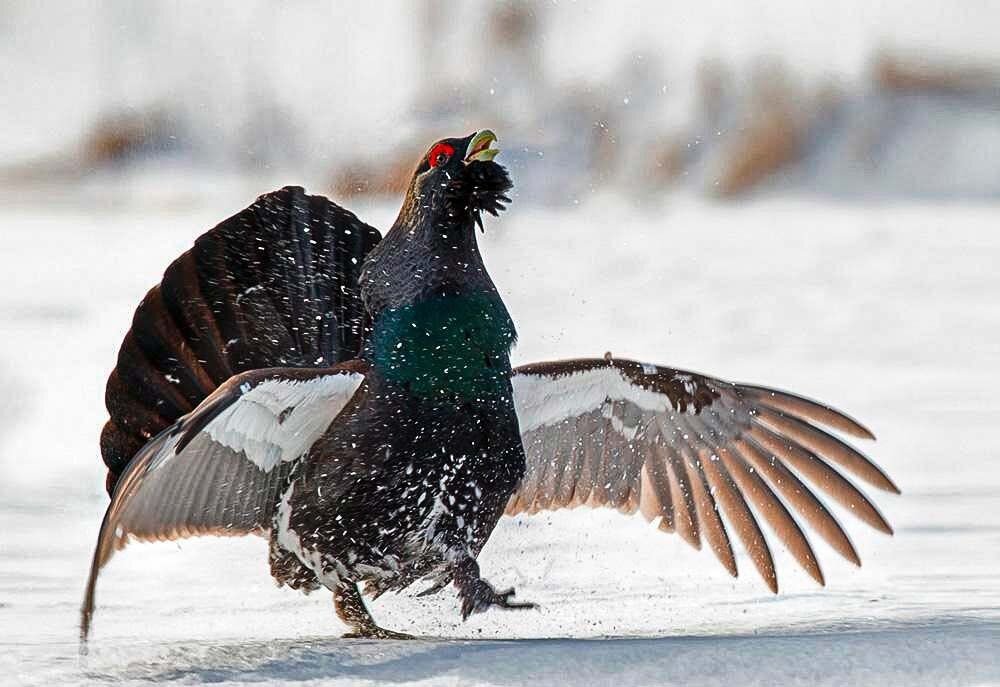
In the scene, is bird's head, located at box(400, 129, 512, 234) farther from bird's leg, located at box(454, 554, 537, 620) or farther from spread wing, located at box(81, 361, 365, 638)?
bird's leg, located at box(454, 554, 537, 620)

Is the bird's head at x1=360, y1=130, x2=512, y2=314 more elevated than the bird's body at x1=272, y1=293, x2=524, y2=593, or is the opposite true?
the bird's head at x1=360, y1=130, x2=512, y2=314

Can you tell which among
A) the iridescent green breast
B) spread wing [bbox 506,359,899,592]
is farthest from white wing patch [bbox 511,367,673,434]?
the iridescent green breast

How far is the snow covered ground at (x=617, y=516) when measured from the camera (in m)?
2.05

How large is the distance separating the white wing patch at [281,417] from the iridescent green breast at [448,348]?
0.10 m

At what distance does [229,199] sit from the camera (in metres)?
6.62

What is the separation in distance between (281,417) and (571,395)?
0.77m

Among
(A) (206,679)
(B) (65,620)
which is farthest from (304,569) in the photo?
(A) (206,679)

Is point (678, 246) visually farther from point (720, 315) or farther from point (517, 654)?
point (517, 654)

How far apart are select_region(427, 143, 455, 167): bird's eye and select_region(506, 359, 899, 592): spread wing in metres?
0.51

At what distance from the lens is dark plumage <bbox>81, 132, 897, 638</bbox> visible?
2688 mm

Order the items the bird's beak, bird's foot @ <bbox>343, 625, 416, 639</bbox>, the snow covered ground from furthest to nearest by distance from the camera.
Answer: the bird's beak → bird's foot @ <bbox>343, 625, 416, 639</bbox> → the snow covered ground

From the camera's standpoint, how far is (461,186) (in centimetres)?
284

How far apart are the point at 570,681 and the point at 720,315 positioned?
538 cm

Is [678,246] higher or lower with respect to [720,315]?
higher
